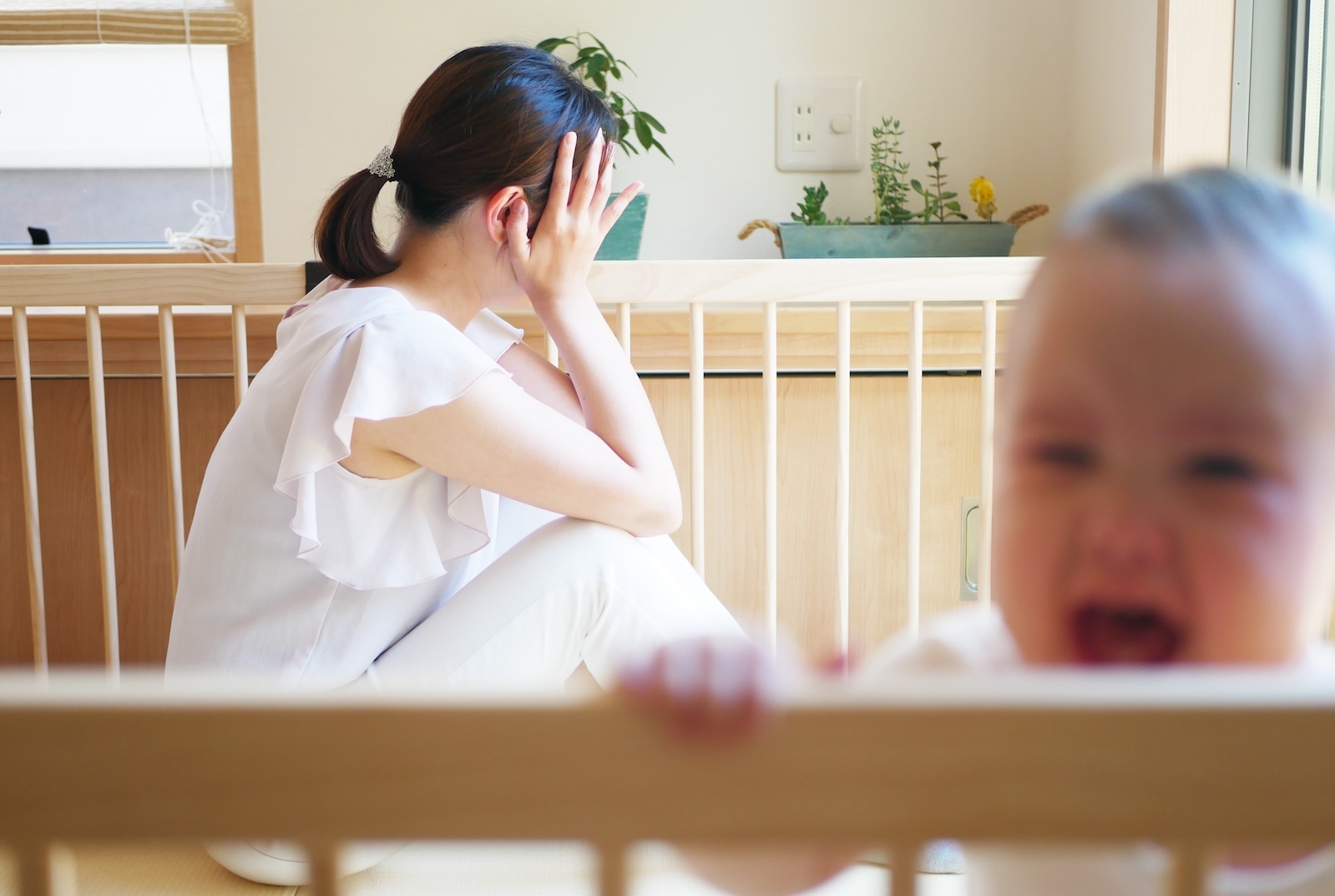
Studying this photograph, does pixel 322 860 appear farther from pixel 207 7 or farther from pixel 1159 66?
pixel 207 7

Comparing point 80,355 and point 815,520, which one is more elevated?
point 80,355

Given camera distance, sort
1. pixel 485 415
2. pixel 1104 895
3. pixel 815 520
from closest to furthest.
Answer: pixel 1104 895, pixel 485 415, pixel 815 520

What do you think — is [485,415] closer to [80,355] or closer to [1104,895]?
[1104,895]

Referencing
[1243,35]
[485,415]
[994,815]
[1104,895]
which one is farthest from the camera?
[1243,35]

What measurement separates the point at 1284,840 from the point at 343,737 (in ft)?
0.83

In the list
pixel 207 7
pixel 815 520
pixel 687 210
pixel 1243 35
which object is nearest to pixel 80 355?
pixel 207 7

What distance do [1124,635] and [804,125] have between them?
54.7 inches

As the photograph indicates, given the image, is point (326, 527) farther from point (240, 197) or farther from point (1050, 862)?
point (240, 197)

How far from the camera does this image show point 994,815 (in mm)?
293

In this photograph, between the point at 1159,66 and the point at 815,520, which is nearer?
the point at 1159,66

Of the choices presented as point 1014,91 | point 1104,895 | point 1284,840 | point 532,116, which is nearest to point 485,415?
point 532,116

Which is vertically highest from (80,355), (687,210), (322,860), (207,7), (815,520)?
(207,7)

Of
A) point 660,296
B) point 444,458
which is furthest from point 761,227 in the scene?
point 444,458

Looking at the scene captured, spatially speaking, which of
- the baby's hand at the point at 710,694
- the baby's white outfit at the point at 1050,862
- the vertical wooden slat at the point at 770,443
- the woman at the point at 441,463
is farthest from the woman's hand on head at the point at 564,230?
the baby's hand at the point at 710,694
